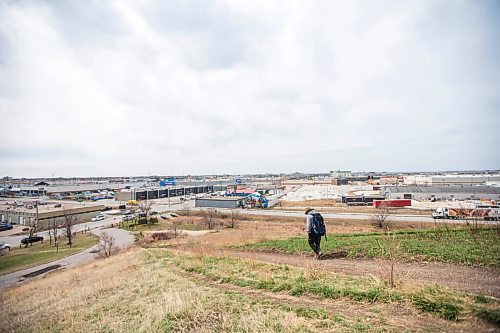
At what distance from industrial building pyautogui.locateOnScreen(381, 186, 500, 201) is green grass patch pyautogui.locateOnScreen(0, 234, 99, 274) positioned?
202ft

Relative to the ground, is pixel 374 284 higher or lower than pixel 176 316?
higher

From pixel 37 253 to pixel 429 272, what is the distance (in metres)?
35.3

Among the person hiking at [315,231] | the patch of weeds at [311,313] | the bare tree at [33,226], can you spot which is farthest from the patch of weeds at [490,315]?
the bare tree at [33,226]

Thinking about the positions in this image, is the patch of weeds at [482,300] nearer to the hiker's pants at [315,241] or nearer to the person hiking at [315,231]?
the person hiking at [315,231]

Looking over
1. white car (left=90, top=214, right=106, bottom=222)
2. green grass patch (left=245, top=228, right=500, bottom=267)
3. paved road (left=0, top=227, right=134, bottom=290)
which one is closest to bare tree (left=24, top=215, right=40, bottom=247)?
paved road (left=0, top=227, right=134, bottom=290)

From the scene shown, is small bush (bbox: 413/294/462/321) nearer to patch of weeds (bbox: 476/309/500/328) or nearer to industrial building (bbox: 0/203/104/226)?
patch of weeds (bbox: 476/309/500/328)

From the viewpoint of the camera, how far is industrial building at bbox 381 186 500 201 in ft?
188

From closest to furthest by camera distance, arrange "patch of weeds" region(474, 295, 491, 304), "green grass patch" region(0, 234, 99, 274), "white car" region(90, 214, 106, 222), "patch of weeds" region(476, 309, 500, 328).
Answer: "patch of weeds" region(476, 309, 500, 328) → "patch of weeds" region(474, 295, 491, 304) → "green grass patch" region(0, 234, 99, 274) → "white car" region(90, 214, 106, 222)

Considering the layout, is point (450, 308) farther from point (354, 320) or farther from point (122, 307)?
point (122, 307)

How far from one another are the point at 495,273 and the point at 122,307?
973 cm

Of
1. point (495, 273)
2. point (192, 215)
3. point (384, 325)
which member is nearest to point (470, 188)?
point (192, 215)

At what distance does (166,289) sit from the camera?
735cm

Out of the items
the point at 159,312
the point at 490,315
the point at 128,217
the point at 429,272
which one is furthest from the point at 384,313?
the point at 128,217

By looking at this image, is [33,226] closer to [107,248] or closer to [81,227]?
[81,227]
